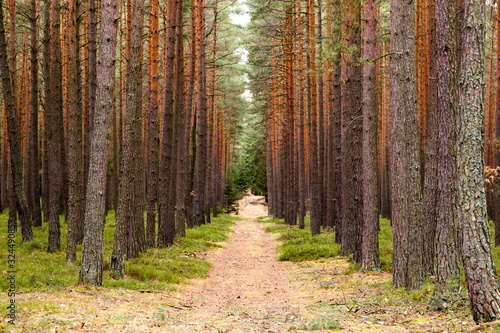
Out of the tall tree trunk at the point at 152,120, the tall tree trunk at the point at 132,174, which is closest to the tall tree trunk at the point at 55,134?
the tall tree trunk at the point at 132,174

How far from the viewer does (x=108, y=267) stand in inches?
426

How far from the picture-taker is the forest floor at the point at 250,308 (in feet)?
20.6

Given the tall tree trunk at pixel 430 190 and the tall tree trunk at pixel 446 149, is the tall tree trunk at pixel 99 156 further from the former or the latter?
the tall tree trunk at pixel 430 190

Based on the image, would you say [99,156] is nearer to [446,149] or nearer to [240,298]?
[240,298]

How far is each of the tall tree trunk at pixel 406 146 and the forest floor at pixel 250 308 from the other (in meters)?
0.76

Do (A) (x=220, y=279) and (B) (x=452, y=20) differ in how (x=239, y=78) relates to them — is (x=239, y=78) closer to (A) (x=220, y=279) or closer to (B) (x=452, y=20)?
(A) (x=220, y=279)

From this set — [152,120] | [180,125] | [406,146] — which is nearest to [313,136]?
[180,125]

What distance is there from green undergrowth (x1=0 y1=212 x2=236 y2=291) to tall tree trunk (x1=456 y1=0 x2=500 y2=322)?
6.10 m

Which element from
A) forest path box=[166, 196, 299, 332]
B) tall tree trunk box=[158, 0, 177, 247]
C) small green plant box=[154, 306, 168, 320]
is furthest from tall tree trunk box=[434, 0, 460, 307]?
tall tree trunk box=[158, 0, 177, 247]

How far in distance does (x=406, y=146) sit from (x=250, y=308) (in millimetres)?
4006

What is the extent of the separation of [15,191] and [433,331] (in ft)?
37.5

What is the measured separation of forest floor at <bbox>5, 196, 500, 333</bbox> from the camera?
20.6ft

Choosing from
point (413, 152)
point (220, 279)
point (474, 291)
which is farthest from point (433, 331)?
point (220, 279)

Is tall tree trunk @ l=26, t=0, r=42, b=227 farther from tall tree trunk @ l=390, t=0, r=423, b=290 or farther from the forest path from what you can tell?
tall tree trunk @ l=390, t=0, r=423, b=290
